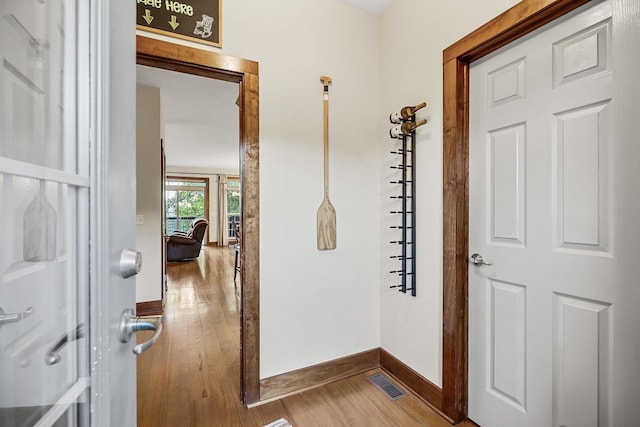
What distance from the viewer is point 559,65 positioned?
1.23 m

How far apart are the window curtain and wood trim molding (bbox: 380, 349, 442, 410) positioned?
831 centimetres

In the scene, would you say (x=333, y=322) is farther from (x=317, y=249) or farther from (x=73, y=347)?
(x=73, y=347)

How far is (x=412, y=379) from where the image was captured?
188 centimetres

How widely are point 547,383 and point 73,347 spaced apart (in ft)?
5.58

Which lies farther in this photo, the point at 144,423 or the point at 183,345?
the point at 183,345

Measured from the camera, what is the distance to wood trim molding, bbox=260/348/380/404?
1.83 m

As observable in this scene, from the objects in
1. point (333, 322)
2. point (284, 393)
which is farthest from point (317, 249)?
point (284, 393)

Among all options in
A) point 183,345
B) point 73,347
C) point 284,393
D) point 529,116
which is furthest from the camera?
point 183,345

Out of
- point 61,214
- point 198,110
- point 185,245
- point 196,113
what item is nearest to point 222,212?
point 185,245

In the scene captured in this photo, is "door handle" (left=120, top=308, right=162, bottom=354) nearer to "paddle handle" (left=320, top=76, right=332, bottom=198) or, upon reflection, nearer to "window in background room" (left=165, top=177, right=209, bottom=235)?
"paddle handle" (left=320, top=76, right=332, bottom=198)

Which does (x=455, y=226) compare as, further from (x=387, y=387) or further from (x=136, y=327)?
(x=136, y=327)

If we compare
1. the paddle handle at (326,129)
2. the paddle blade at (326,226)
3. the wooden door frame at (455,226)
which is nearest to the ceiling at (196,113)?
the paddle handle at (326,129)

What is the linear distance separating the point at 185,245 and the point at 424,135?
6143mm

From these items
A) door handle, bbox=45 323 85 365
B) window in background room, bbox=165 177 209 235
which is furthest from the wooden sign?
window in background room, bbox=165 177 209 235
